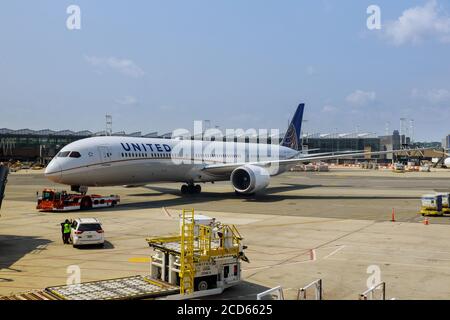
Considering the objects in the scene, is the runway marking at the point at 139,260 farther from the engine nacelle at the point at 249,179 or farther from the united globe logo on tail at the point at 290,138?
the united globe logo on tail at the point at 290,138

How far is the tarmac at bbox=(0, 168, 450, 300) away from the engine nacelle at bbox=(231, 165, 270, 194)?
2281 mm

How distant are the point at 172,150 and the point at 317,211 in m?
15.1

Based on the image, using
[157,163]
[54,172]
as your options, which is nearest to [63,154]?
[54,172]

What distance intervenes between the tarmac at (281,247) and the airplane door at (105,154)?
384 centimetres

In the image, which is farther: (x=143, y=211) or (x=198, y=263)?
(x=143, y=211)

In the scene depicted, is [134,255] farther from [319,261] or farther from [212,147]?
[212,147]

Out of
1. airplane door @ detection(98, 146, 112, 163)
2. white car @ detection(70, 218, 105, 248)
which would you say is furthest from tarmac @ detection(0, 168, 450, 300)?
airplane door @ detection(98, 146, 112, 163)

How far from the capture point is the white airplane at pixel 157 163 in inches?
1328

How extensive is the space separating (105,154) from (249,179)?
1260 centimetres

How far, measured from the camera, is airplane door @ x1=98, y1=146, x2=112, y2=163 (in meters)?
34.8

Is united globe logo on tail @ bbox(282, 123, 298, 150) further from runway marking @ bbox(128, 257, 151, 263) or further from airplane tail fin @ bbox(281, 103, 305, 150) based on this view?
runway marking @ bbox(128, 257, 151, 263)
